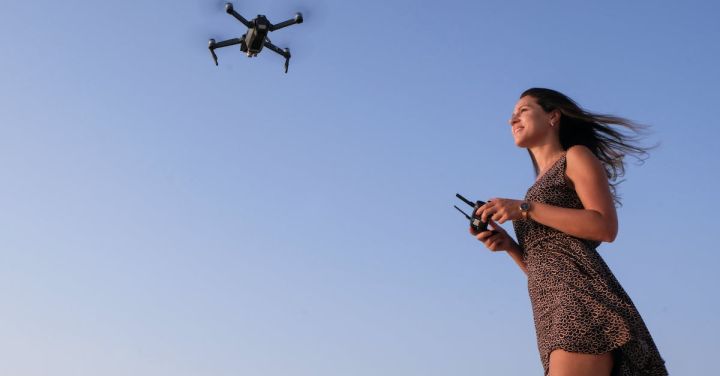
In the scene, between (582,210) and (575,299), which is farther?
(582,210)

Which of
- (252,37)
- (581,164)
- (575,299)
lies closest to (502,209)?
(581,164)

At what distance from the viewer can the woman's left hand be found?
13.3 ft

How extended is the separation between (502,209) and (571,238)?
0.38m

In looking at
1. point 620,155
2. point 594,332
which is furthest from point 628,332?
point 620,155

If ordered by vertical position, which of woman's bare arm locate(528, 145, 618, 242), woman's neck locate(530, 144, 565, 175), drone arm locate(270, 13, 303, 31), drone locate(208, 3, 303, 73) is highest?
drone arm locate(270, 13, 303, 31)

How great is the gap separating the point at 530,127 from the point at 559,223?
0.82m

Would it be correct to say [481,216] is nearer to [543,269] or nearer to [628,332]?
[543,269]

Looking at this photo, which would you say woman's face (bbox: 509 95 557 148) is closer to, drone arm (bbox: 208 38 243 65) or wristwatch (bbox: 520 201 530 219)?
wristwatch (bbox: 520 201 530 219)

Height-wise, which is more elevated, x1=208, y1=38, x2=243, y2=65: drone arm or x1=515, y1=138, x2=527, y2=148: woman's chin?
x1=208, y1=38, x2=243, y2=65: drone arm

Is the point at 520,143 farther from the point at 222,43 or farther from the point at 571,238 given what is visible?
the point at 222,43

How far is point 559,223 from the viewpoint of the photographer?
3943mm

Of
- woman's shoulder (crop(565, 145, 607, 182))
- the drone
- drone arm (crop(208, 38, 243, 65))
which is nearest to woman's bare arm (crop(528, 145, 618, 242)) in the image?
woman's shoulder (crop(565, 145, 607, 182))

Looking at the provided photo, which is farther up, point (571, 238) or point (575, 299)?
point (571, 238)

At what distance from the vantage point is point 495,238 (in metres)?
4.39
